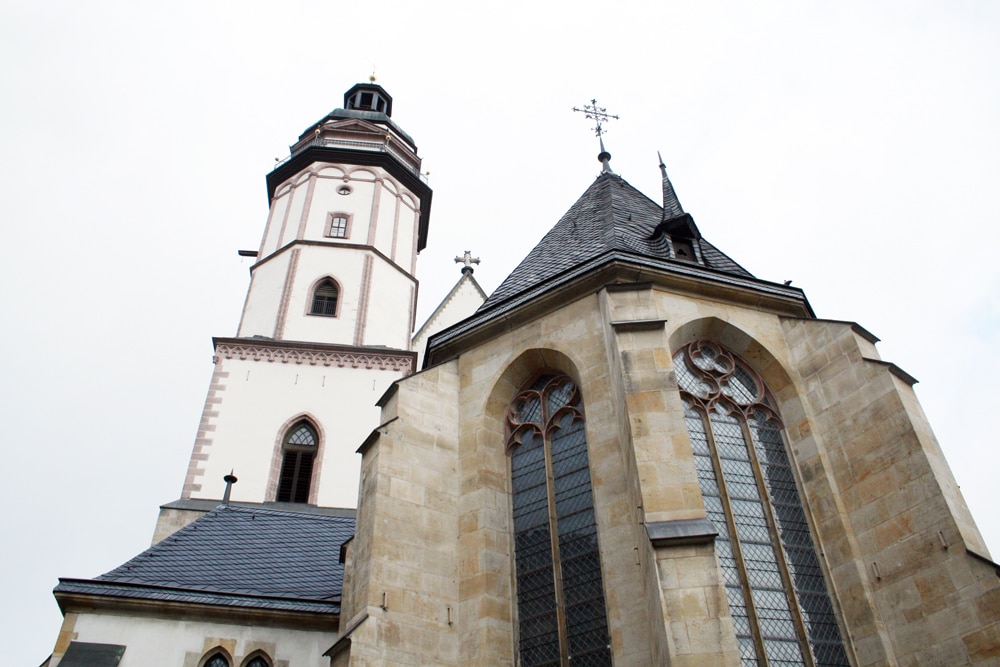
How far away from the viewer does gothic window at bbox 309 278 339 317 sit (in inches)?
888

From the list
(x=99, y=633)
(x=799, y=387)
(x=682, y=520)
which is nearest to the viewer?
(x=682, y=520)

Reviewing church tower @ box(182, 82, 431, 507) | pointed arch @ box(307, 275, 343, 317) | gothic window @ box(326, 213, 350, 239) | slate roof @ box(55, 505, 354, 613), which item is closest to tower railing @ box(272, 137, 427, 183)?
church tower @ box(182, 82, 431, 507)

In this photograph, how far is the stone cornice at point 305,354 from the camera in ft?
69.4

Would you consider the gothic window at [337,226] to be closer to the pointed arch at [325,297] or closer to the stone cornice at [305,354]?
the pointed arch at [325,297]

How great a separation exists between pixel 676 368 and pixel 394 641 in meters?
4.24

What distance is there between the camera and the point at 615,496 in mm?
9289

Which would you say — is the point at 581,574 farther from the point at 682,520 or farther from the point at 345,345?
the point at 345,345

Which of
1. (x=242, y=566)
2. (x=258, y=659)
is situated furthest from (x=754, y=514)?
(x=242, y=566)

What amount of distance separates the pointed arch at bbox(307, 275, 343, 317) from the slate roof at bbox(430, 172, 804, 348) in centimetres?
857

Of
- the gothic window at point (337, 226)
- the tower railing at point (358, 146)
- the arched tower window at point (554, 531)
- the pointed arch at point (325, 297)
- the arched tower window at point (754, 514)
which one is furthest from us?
the tower railing at point (358, 146)

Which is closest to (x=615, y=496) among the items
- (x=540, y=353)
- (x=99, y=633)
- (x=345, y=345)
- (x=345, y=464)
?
(x=540, y=353)

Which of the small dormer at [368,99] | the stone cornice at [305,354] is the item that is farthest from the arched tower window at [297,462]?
the small dormer at [368,99]

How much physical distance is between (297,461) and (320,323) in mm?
3801

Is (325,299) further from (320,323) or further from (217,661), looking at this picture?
(217,661)
